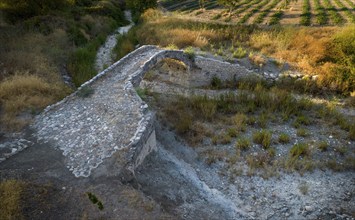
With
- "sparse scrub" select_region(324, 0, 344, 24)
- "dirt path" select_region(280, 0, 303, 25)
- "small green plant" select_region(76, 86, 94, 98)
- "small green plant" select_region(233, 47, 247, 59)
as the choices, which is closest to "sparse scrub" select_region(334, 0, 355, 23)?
"sparse scrub" select_region(324, 0, 344, 24)

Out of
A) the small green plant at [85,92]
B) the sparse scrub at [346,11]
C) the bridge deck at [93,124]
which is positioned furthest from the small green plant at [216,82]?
the sparse scrub at [346,11]

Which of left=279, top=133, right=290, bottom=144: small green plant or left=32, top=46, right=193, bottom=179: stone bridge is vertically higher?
left=32, top=46, right=193, bottom=179: stone bridge

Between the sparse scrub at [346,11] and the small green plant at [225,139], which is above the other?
the small green plant at [225,139]

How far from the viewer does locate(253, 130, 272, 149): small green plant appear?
10938 millimetres

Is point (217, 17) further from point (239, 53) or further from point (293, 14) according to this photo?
point (239, 53)

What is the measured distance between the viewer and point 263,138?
11172mm

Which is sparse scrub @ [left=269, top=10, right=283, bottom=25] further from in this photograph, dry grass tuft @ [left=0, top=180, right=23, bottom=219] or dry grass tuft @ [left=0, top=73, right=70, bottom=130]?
dry grass tuft @ [left=0, top=180, right=23, bottom=219]

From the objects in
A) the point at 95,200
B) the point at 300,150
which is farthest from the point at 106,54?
the point at 95,200

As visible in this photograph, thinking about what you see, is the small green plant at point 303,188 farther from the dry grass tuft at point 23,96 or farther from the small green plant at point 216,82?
the dry grass tuft at point 23,96

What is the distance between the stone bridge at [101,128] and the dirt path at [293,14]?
3055 cm

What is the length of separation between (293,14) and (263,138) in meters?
34.8

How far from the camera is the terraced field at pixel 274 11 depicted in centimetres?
3706

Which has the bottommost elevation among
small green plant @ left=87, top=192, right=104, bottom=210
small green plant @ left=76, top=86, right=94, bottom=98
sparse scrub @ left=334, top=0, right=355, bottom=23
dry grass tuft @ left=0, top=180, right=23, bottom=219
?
sparse scrub @ left=334, top=0, right=355, bottom=23

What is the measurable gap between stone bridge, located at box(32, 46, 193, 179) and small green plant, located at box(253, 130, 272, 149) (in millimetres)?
3906
